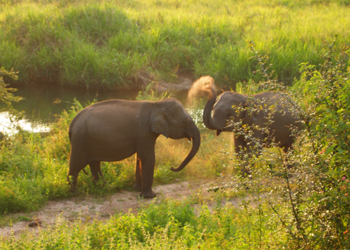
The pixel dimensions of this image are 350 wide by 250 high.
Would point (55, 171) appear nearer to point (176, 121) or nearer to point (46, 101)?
point (176, 121)

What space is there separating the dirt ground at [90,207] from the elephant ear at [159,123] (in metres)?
0.92

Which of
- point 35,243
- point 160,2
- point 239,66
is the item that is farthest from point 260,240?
point 160,2

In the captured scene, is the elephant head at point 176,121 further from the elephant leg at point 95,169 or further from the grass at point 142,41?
the grass at point 142,41

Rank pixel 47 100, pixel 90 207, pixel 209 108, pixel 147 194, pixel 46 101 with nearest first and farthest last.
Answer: pixel 90 207 → pixel 147 194 → pixel 209 108 → pixel 46 101 → pixel 47 100

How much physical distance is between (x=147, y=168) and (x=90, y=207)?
1.03 meters

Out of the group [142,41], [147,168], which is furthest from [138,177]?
[142,41]

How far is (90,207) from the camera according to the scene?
19.6 ft

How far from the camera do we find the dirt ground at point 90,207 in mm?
5312

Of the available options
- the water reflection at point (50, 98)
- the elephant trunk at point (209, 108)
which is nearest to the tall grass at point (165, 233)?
the elephant trunk at point (209, 108)

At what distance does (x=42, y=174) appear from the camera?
22.1 ft

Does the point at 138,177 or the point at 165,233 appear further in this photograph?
the point at 138,177

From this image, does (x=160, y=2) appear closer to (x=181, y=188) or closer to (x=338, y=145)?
(x=181, y=188)

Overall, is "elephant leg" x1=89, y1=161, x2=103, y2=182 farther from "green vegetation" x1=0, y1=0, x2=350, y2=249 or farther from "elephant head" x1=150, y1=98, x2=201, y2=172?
"elephant head" x1=150, y1=98, x2=201, y2=172

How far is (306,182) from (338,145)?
1.28 feet
